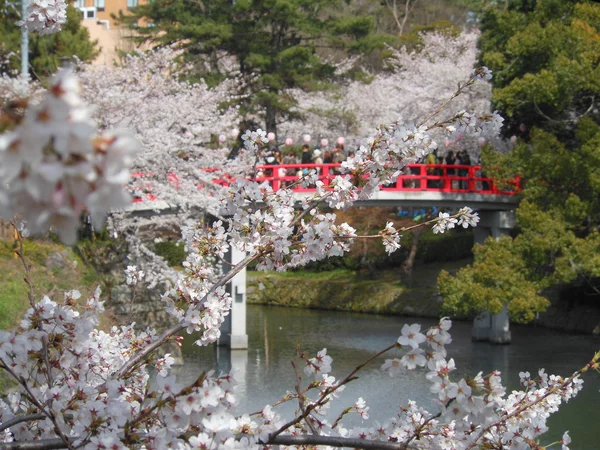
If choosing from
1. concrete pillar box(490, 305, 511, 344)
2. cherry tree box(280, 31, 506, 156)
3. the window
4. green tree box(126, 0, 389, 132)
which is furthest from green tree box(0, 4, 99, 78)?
the window

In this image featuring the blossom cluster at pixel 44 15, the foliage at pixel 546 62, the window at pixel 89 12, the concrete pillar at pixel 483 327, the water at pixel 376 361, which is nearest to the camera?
→ the blossom cluster at pixel 44 15

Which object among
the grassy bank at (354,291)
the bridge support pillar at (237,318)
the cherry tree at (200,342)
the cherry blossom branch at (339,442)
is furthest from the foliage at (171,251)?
the cherry blossom branch at (339,442)

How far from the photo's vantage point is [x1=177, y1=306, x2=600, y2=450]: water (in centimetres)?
1010

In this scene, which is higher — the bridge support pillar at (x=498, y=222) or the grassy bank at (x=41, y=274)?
the bridge support pillar at (x=498, y=222)

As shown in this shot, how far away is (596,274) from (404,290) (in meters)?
7.47

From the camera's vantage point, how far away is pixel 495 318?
50.9ft

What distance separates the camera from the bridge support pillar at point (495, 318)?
15398mm

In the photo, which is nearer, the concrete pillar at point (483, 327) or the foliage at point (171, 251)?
the concrete pillar at point (483, 327)

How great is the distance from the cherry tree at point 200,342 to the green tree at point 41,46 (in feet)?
48.3

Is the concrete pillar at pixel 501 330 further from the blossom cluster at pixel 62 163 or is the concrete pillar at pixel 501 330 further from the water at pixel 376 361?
the blossom cluster at pixel 62 163

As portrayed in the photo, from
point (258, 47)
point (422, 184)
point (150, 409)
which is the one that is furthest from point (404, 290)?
point (150, 409)

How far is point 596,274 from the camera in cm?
1288

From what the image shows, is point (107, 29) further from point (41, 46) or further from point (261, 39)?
point (41, 46)

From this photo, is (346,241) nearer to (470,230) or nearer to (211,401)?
(211,401)
